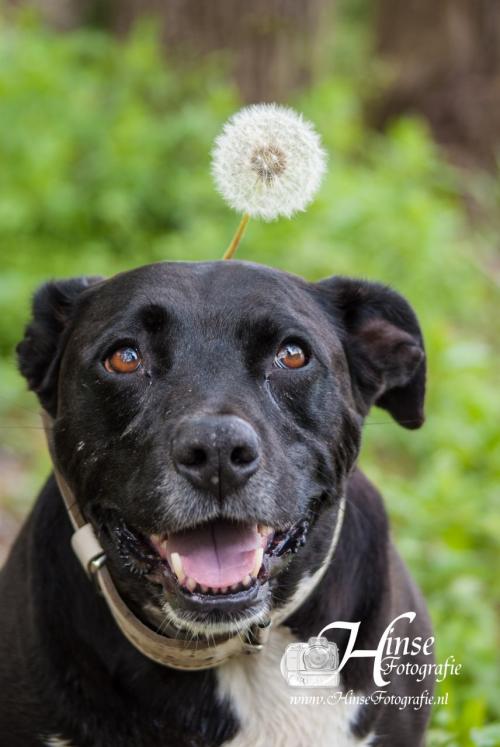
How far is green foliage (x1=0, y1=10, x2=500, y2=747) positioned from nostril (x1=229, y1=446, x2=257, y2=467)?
7.71ft

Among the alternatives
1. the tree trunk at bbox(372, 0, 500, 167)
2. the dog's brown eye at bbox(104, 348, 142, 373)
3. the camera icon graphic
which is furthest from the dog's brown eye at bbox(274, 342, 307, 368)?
the tree trunk at bbox(372, 0, 500, 167)

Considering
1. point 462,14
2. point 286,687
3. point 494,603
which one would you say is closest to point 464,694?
point 494,603

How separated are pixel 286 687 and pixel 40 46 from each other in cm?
614

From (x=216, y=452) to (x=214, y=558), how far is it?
1.08 feet

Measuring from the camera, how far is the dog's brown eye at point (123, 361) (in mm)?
2871

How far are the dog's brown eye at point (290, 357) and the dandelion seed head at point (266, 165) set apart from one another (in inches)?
15.2

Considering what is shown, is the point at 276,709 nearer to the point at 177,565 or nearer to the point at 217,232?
the point at 177,565

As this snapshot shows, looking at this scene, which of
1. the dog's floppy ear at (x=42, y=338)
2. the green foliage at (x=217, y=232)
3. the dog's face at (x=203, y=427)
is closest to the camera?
the dog's face at (x=203, y=427)

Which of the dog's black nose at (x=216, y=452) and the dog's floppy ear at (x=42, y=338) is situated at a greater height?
Answer: the dog's floppy ear at (x=42, y=338)

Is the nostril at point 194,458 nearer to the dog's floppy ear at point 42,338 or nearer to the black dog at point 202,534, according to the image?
the black dog at point 202,534

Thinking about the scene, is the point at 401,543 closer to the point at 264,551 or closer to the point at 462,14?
the point at 264,551

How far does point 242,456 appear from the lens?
2.56 meters

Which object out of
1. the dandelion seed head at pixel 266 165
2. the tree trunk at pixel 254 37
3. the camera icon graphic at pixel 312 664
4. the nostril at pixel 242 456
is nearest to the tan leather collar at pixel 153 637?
the camera icon graphic at pixel 312 664

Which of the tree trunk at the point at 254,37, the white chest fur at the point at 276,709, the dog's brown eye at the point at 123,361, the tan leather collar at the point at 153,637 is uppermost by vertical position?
the tree trunk at the point at 254,37
